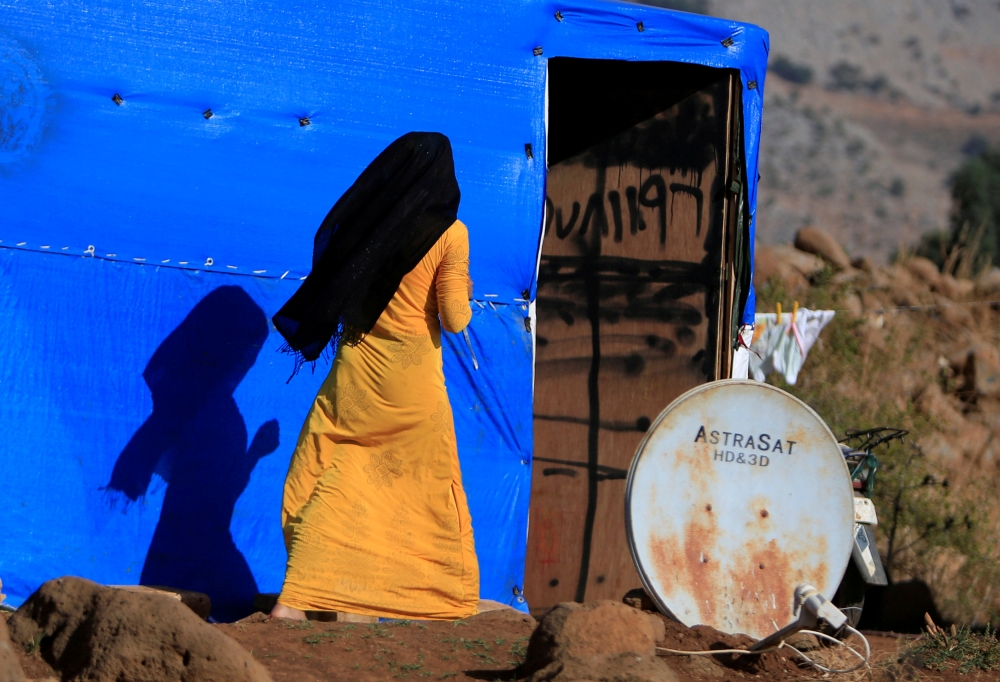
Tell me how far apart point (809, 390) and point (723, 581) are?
5.43 metres

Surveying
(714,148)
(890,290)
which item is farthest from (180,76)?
(890,290)

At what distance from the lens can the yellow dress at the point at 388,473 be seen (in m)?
4.26

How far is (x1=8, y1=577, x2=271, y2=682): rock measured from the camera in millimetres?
2848

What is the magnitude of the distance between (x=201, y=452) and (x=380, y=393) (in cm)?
99

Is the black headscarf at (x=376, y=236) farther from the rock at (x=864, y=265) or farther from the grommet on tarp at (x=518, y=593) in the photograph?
the rock at (x=864, y=265)

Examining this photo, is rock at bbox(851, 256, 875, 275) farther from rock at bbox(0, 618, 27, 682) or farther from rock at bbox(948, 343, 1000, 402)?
rock at bbox(0, 618, 27, 682)

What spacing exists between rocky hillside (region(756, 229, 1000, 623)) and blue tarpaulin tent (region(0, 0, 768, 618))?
3.60 metres

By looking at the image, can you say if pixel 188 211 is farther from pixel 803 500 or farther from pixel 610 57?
pixel 803 500

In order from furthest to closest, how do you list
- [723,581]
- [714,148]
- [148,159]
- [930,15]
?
[930,15] → [714,148] → [148,159] → [723,581]

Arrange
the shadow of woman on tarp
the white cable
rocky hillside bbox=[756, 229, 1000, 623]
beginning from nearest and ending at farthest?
the white cable
the shadow of woman on tarp
rocky hillside bbox=[756, 229, 1000, 623]

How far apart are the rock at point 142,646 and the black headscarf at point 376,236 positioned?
1535mm

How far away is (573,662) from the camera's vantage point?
3164mm

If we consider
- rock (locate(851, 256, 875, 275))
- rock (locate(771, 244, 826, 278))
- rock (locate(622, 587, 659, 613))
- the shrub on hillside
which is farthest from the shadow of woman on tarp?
the shrub on hillside

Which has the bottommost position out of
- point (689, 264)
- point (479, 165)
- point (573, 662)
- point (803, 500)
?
point (573, 662)
